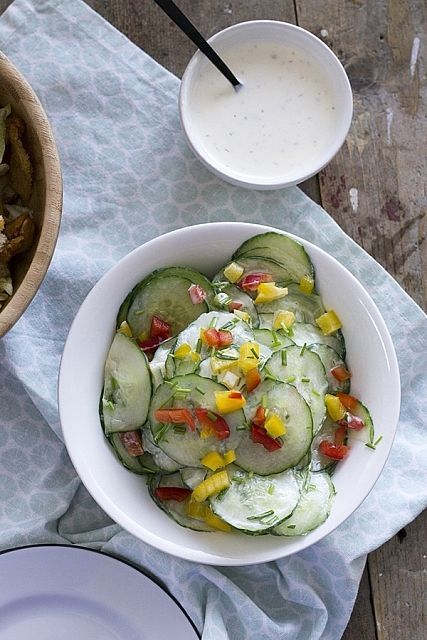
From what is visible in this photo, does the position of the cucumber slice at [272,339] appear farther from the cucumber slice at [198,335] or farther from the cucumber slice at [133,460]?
the cucumber slice at [133,460]

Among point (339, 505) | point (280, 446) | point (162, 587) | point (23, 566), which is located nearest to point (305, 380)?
point (280, 446)

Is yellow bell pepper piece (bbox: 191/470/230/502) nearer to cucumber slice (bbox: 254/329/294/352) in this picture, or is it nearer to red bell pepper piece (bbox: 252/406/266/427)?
red bell pepper piece (bbox: 252/406/266/427)

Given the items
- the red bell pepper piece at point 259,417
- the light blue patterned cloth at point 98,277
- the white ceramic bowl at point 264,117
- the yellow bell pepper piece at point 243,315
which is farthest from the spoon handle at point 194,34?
the red bell pepper piece at point 259,417

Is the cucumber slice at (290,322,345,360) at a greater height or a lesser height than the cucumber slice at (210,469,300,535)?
greater

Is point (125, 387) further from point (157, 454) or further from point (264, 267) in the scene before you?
point (264, 267)

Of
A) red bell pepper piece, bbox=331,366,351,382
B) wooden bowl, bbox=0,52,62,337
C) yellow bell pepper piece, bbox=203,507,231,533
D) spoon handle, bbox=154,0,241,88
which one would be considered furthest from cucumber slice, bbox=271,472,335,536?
spoon handle, bbox=154,0,241,88

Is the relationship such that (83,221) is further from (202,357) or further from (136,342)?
(202,357)
